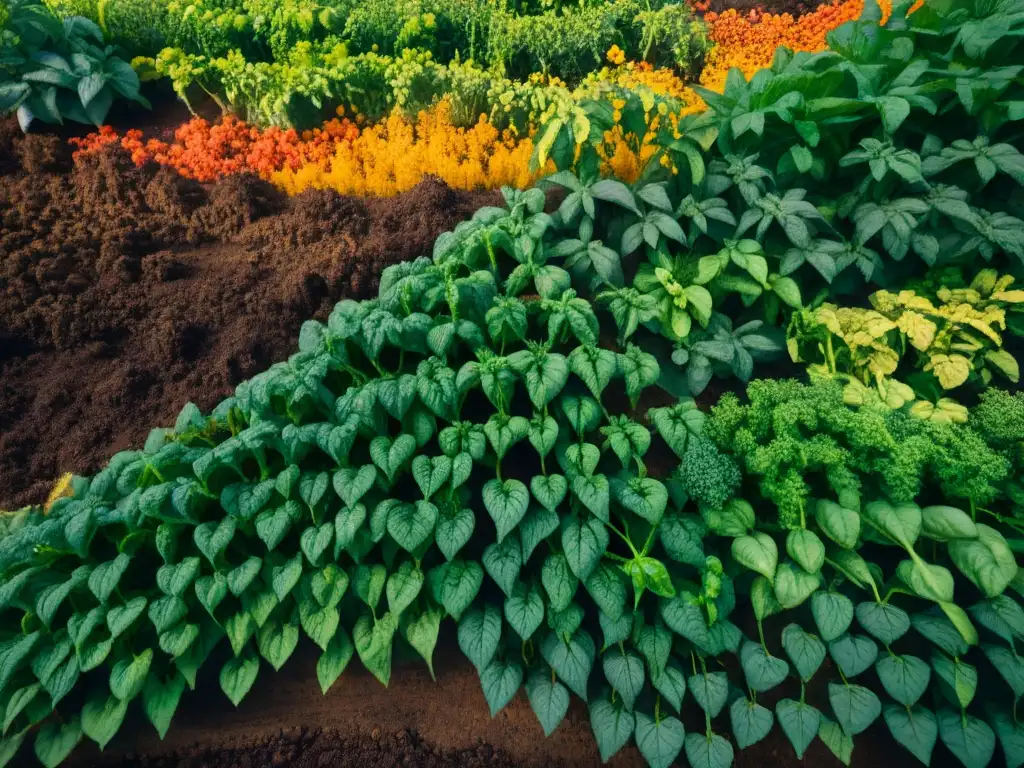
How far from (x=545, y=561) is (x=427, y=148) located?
112 inches

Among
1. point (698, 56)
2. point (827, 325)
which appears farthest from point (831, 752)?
point (698, 56)

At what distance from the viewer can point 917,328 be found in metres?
3.18

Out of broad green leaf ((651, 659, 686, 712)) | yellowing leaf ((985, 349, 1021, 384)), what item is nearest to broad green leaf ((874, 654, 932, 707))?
broad green leaf ((651, 659, 686, 712))

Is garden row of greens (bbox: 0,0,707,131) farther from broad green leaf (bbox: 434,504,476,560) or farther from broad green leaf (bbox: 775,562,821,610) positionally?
broad green leaf (bbox: 775,562,821,610)

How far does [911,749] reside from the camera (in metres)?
2.65

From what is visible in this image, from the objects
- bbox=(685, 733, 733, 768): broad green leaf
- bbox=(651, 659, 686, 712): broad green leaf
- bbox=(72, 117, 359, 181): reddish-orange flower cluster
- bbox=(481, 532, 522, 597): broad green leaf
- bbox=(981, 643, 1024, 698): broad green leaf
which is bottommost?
bbox=(685, 733, 733, 768): broad green leaf

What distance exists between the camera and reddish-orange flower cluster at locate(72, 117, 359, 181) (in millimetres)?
4531

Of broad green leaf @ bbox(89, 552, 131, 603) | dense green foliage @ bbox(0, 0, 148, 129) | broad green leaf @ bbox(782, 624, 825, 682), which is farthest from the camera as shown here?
dense green foliage @ bbox(0, 0, 148, 129)

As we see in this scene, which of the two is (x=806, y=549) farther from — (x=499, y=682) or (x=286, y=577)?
(x=286, y=577)

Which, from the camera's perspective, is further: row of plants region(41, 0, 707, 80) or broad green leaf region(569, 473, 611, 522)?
row of plants region(41, 0, 707, 80)

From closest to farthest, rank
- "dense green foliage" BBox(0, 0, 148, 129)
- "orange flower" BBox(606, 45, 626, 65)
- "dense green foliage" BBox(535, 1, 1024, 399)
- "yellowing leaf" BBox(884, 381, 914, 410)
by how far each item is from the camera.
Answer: "yellowing leaf" BBox(884, 381, 914, 410) → "dense green foliage" BBox(535, 1, 1024, 399) → "dense green foliage" BBox(0, 0, 148, 129) → "orange flower" BBox(606, 45, 626, 65)

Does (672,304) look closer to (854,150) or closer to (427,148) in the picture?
(854,150)

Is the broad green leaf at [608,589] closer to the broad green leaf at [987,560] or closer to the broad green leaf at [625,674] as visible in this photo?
the broad green leaf at [625,674]

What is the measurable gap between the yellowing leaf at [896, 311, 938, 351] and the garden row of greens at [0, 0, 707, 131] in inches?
98.8
